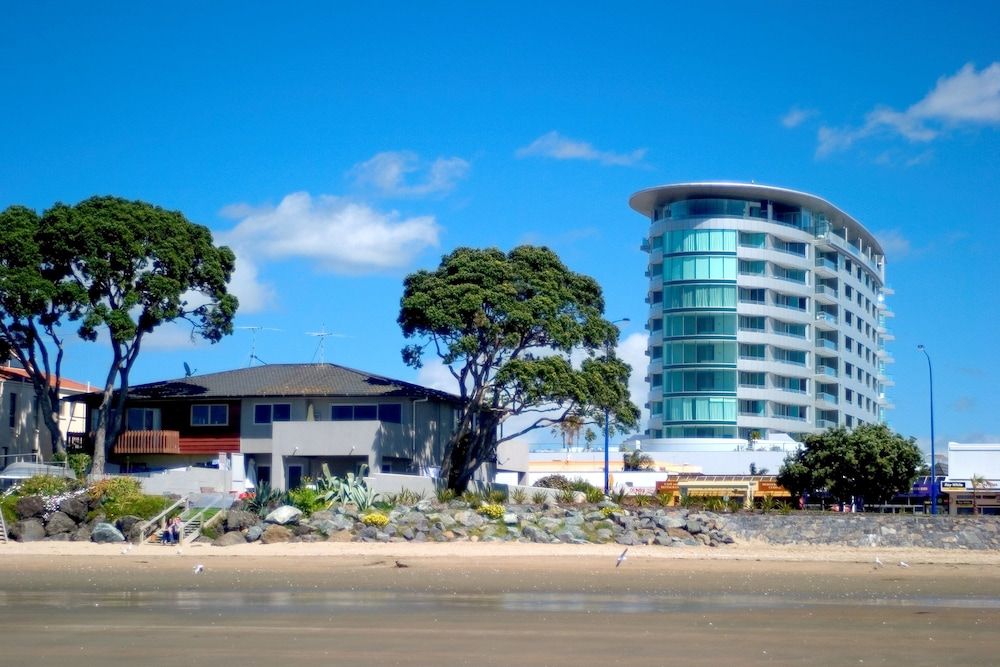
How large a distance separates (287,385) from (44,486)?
15080 mm

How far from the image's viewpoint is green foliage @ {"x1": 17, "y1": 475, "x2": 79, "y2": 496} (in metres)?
40.0

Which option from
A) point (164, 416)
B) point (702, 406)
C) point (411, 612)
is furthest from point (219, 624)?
point (702, 406)

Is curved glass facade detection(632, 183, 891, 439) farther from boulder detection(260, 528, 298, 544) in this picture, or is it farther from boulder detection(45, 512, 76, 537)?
boulder detection(45, 512, 76, 537)

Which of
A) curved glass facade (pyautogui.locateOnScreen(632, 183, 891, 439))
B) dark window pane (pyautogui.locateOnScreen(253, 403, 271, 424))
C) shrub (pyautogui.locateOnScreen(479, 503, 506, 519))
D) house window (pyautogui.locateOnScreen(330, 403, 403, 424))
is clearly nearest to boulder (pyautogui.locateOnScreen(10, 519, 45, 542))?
shrub (pyautogui.locateOnScreen(479, 503, 506, 519))

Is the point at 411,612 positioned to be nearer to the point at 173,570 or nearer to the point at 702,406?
the point at 173,570

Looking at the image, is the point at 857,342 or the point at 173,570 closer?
the point at 173,570

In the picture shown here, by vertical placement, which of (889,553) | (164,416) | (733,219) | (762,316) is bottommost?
(889,553)

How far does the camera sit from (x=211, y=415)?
54000mm

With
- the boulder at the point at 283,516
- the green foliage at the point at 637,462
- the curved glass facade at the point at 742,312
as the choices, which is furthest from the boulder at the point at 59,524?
the curved glass facade at the point at 742,312

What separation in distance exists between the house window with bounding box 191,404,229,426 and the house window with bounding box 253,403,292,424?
4.87 ft

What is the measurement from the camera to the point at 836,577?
30.5 meters

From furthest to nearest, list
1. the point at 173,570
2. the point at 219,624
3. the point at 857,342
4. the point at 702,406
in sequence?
the point at 857,342
the point at 702,406
the point at 173,570
the point at 219,624

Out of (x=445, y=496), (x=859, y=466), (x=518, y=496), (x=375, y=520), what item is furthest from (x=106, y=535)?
(x=859, y=466)

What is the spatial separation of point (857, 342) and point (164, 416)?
79.4m
